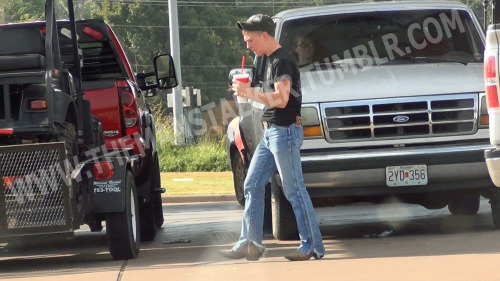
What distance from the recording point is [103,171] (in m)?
9.30

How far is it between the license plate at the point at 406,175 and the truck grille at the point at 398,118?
0.32m

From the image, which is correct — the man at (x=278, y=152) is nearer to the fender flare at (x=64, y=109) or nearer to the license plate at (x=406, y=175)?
the license plate at (x=406, y=175)

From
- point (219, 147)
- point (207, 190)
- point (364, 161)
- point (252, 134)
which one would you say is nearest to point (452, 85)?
point (364, 161)

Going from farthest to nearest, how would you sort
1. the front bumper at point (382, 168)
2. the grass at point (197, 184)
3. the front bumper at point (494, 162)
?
1. the grass at point (197, 184)
2. the front bumper at point (382, 168)
3. the front bumper at point (494, 162)

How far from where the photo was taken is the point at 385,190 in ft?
32.8

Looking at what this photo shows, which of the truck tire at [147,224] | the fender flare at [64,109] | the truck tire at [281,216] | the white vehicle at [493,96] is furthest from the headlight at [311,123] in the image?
the truck tire at [147,224]

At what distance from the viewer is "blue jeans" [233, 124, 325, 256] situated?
28.9ft

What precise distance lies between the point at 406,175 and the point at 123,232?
8.40ft

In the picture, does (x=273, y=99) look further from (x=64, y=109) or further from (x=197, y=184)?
(x=197, y=184)

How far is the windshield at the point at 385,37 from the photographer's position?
36.3 feet

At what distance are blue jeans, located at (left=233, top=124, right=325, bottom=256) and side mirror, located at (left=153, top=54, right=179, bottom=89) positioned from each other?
11.5ft

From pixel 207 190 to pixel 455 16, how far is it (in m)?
10.2

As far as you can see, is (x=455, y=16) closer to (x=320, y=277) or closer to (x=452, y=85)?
(x=452, y=85)

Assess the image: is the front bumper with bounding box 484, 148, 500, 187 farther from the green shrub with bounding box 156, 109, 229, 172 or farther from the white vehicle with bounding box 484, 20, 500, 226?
the green shrub with bounding box 156, 109, 229, 172
